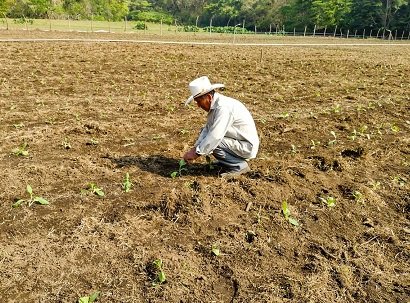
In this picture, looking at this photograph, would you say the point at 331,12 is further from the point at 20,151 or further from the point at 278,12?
the point at 20,151

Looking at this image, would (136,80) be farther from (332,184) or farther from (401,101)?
(332,184)

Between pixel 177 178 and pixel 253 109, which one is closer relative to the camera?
pixel 177 178

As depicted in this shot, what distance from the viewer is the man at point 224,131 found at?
470 centimetres

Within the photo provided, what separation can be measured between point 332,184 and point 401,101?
6552mm

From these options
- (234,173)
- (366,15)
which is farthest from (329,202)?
(366,15)

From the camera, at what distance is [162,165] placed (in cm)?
575

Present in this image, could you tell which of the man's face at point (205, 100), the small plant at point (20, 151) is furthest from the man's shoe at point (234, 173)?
the small plant at point (20, 151)

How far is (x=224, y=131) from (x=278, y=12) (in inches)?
3300

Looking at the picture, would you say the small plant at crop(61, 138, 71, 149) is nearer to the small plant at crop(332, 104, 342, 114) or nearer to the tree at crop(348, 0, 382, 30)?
the small plant at crop(332, 104, 342, 114)

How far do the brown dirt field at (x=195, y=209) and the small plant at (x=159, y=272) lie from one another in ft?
0.15

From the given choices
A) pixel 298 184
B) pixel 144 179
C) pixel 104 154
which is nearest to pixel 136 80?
pixel 104 154

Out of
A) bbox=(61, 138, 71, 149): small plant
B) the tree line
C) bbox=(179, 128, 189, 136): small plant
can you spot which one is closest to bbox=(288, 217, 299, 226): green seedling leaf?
bbox=(179, 128, 189, 136): small plant

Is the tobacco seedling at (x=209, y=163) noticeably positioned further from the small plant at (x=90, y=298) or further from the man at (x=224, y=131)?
the small plant at (x=90, y=298)

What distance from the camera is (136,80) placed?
40.1 ft
